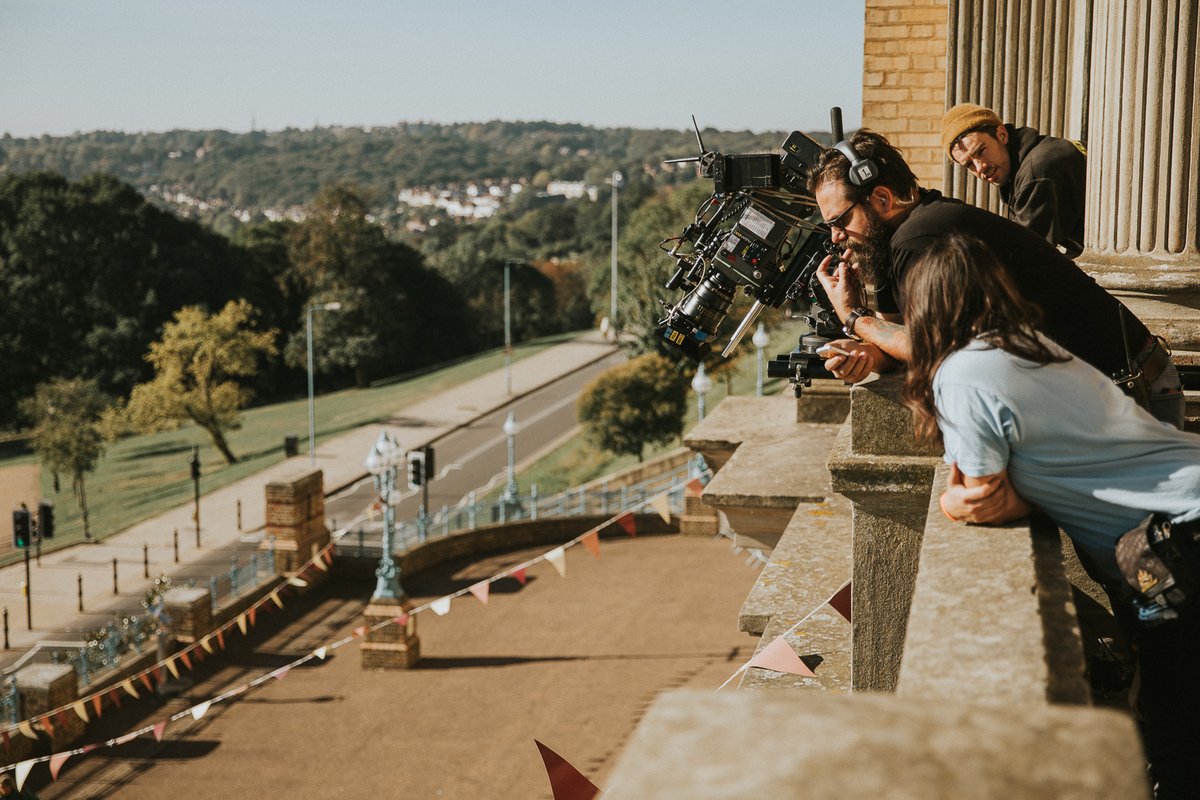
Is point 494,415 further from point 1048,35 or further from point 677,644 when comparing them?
point 1048,35

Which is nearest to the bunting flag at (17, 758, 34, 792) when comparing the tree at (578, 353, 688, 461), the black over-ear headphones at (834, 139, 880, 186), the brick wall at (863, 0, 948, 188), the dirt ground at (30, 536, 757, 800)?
the dirt ground at (30, 536, 757, 800)

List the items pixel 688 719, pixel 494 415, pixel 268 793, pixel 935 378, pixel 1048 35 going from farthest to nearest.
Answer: pixel 494 415 < pixel 268 793 < pixel 1048 35 < pixel 935 378 < pixel 688 719

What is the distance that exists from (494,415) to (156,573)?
26476mm

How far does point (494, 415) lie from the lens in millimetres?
58312

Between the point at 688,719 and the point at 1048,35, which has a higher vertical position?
the point at 1048,35

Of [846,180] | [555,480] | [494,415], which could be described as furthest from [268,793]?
[494,415]

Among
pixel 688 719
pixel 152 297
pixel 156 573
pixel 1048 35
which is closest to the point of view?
pixel 688 719

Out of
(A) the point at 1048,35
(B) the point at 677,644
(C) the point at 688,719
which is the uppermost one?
(A) the point at 1048,35

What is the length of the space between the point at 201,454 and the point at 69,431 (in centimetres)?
1024

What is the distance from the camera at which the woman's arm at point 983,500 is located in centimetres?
270

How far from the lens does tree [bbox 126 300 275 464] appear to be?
50.0m

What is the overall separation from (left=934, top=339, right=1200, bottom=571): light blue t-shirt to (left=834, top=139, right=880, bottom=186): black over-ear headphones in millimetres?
847

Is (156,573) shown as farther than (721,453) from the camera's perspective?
Yes

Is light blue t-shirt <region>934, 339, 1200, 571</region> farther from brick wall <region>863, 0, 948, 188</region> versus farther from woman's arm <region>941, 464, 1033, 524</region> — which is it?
brick wall <region>863, 0, 948, 188</region>
